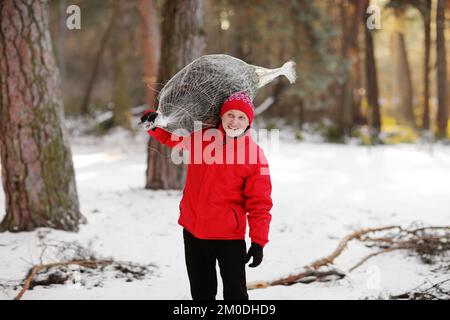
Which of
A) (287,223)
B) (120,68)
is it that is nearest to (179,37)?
(287,223)

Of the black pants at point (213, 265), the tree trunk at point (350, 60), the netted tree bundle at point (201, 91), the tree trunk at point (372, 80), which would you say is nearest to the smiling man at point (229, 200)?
the black pants at point (213, 265)

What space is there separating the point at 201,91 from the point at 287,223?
3194 millimetres

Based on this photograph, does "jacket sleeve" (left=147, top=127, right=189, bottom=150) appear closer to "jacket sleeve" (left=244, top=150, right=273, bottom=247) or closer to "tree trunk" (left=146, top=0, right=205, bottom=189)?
"jacket sleeve" (left=244, top=150, right=273, bottom=247)

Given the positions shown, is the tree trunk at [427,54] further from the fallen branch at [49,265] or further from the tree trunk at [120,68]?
the fallen branch at [49,265]

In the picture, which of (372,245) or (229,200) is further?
(372,245)

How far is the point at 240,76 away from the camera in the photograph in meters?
3.17

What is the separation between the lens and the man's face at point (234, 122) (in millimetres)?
2920

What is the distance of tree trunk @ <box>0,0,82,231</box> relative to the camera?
4.72m

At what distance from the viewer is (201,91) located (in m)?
3.14

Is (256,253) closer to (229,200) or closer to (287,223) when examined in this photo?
(229,200)

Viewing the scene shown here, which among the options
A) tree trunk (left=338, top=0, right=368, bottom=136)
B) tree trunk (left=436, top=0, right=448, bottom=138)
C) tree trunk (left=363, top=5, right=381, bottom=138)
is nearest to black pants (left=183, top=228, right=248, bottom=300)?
tree trunk (left=338, top=0, right=368, bottom=136)

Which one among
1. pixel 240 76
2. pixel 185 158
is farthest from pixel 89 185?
pixel 240 76

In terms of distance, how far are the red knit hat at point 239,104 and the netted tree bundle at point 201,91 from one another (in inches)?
6.5

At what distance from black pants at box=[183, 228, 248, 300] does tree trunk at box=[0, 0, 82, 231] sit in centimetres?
241
